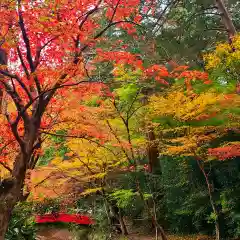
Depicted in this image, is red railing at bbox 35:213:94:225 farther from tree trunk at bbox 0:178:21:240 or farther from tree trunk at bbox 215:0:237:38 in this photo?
tree trunk at bbox 215:0:237:38

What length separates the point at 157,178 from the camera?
49.8ft

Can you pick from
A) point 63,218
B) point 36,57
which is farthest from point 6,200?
point 63,218

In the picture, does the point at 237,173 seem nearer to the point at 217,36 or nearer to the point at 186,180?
the point at 186,180

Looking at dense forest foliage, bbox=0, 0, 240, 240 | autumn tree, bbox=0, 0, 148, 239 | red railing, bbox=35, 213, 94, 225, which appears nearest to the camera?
autumn tree, bbox=0, 0, 148, 239

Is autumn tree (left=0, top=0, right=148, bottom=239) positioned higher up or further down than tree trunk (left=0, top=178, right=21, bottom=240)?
higher up

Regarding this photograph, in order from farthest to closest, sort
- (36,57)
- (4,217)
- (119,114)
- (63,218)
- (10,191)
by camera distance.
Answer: (63,218), (119,114), (36,57), (10,191), (4,217)

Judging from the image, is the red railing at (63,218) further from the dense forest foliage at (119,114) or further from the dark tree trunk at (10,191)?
the dark tree trunk at (10,191)

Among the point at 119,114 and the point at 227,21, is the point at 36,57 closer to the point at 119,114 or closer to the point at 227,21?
the point at 119,114

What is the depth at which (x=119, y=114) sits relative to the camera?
1070 centimetres

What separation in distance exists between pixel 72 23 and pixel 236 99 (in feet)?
18.9

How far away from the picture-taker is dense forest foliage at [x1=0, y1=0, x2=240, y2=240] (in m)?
6.70

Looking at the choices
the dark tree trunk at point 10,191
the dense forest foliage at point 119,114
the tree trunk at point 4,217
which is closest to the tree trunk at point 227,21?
the dense forest foliage at point 119,114

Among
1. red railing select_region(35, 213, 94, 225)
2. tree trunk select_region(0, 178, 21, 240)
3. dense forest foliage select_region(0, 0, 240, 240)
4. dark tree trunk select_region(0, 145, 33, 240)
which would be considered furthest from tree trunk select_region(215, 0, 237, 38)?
red railing select_region(35, 213, 94, 225)

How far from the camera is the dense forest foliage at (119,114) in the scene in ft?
22.0
